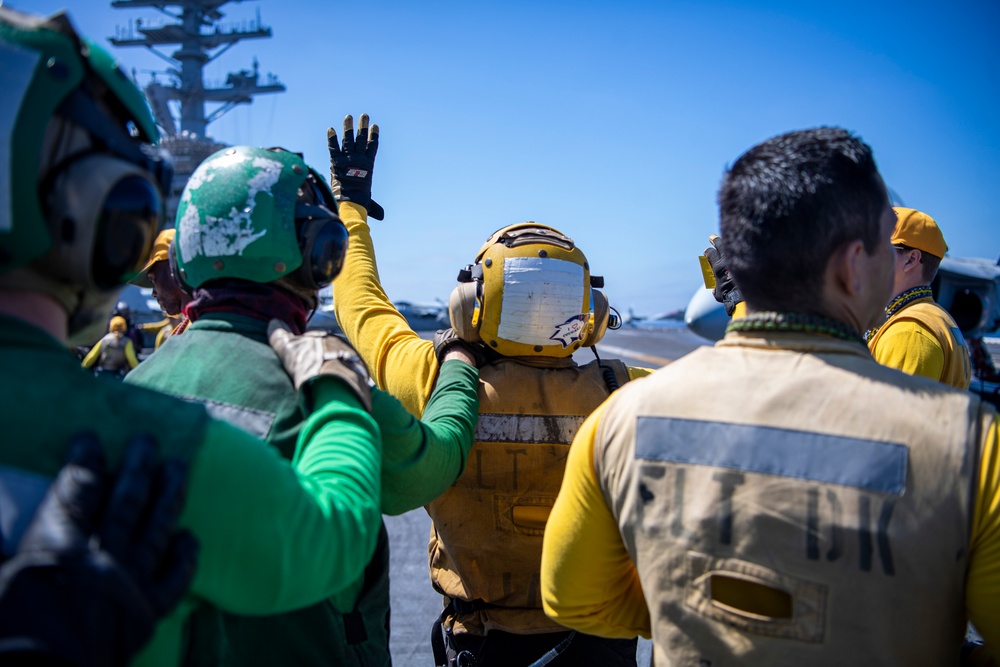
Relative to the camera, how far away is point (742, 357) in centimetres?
128

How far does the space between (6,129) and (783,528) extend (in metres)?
1.30

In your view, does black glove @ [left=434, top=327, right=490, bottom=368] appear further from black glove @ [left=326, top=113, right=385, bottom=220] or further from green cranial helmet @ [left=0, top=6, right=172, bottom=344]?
green cranial helmet @ [left=0, top=6, right=172, bottom=344]

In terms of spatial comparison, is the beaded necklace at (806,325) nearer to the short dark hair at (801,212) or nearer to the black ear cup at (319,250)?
the short dark hair at (801,212)

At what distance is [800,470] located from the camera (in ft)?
3.80

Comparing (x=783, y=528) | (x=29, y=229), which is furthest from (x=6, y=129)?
(x=783, y=528)

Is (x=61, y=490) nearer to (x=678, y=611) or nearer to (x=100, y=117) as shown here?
(x=100, y=117)

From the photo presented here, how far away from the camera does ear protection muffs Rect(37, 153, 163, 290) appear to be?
96 cm

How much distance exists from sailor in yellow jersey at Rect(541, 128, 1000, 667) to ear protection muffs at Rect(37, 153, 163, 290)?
0.89 m

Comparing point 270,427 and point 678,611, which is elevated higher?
point 270,427

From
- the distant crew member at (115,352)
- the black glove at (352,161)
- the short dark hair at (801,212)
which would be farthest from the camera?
the distant crew member at (115,352)

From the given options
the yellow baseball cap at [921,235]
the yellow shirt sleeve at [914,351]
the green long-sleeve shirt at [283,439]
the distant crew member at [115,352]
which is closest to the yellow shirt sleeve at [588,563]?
the green long-sleeve shirt at [283,439]

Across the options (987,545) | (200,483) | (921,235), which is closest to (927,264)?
(921,235)

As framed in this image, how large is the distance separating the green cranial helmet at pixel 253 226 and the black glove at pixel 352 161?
72 cm

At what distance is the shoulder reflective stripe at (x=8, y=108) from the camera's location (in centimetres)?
89
